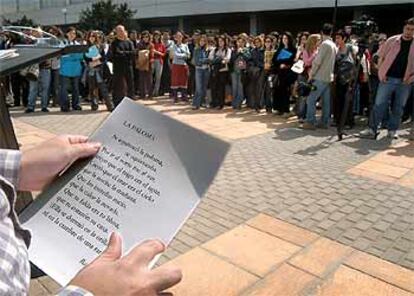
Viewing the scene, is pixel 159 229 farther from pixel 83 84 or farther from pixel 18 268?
pixel 83 84

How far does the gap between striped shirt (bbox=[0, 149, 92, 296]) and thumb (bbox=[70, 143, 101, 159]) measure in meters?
0.23

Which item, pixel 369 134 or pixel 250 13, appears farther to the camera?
pixel 250 13

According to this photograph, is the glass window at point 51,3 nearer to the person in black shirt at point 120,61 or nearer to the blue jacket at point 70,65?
the blue jacket at point 70,65

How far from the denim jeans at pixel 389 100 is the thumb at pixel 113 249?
619 cm

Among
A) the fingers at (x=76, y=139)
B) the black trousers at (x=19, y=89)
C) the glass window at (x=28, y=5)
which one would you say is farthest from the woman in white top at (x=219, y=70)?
the glass window at (x=28, y=5)

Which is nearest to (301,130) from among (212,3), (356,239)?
(356,239)

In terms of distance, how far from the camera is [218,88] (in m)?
9.66

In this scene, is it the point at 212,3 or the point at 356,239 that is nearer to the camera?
the point at 356,239

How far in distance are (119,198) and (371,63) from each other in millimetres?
7339

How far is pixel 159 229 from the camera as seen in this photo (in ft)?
3.56

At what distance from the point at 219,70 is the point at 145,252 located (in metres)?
8.75

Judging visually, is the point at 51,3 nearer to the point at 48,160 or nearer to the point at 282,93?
the point at 282,93

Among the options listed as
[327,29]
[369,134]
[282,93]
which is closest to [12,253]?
[369,134]

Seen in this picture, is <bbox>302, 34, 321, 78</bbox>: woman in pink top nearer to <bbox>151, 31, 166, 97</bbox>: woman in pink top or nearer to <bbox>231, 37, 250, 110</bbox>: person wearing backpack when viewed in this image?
<bbox>231, 37, 250, 110</bbox>: person wearing backpack
